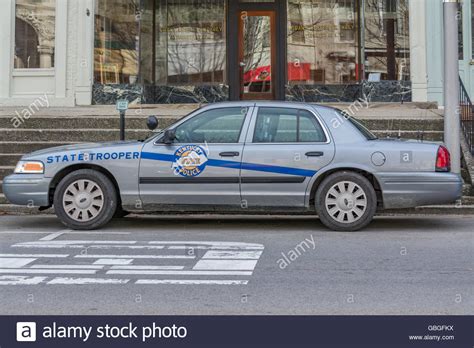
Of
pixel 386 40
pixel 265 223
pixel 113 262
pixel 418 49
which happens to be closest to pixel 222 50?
pixel 386 40

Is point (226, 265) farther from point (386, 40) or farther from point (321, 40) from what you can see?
point (321, 40)

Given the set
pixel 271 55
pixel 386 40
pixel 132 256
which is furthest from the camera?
pixel 271 55

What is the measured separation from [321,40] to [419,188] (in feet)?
32.6

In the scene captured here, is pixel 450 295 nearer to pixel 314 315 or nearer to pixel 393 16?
pixel 314 315

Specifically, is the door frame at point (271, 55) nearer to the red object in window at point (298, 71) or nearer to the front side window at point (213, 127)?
the red object in window at point (298, 71)

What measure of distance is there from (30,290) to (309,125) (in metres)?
4.25

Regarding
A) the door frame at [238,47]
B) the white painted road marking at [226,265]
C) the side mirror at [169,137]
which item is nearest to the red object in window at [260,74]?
A: the door frame at [238,47]

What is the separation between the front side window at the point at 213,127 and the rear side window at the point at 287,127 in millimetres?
259

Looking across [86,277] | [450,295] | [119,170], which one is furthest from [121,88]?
[450,295]

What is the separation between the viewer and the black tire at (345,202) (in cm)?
807

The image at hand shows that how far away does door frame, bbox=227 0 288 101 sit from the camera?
17.2m

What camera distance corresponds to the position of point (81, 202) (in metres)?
8.29

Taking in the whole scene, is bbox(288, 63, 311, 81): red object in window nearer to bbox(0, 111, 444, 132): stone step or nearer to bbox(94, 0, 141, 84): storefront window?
bbox(94, 0, 141, 84): storefront window

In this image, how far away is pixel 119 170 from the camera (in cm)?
823
